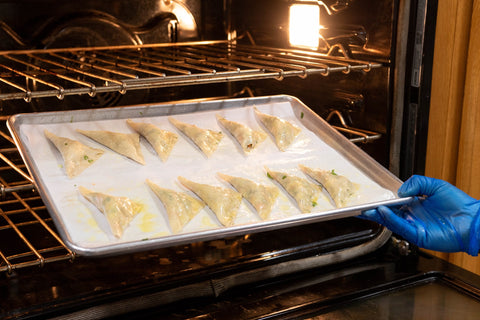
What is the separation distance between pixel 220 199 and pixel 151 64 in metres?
0.66

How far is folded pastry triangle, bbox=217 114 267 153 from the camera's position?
1.55 m

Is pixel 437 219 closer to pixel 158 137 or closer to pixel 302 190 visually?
pixel 302 190

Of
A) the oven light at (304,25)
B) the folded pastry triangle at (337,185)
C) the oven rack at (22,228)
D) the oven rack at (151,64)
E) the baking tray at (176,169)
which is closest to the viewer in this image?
the baking tray at (176,169)

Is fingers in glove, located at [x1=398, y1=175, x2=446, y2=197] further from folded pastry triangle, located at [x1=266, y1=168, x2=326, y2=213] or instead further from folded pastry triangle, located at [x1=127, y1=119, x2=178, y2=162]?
folded pastry triangle, located at [x1=127, y1=119, x2=178, y2=162]

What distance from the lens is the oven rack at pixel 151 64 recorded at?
1596mm

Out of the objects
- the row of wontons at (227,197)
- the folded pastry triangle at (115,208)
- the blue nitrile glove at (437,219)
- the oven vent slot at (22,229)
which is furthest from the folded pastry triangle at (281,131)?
the oven vent slot at (22,229)

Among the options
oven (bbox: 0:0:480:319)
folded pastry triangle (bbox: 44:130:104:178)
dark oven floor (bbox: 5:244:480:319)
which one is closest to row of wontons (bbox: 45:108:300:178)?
folded pastry triangle (bbox: 44:130:104:178)

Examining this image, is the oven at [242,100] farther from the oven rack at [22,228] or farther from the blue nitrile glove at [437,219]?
the blue nitrile glove at [437,219]

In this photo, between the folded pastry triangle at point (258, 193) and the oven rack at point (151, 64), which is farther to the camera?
the oven rack at point (151, 64)

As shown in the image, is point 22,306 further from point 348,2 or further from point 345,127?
point 348,2

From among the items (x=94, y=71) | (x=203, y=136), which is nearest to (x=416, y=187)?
(x=203, y=136)

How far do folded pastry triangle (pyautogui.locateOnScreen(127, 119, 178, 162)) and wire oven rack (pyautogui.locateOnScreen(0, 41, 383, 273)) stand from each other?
13 centimetres

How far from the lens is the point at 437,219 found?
1.42 meters

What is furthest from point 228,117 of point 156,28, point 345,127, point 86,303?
point 86,303
